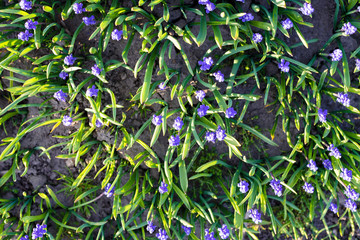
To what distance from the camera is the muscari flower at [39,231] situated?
9.12ft

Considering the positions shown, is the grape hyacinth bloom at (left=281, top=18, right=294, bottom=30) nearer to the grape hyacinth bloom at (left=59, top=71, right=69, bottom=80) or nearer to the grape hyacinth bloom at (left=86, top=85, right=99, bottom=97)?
the grape hyacinth bloom at (left=86, top=85, right=99, bottom=97)

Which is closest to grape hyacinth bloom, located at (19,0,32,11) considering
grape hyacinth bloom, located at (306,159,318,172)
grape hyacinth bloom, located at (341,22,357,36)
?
grape hyacinth bloom, located at (341,22,357,36)

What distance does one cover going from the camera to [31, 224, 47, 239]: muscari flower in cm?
278

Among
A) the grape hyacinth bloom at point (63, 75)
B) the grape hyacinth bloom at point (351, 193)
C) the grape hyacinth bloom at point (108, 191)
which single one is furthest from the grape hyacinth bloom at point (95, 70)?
the grape hyacinth bloom at point (351, 193)

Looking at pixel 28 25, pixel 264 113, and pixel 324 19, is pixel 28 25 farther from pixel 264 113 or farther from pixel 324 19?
pixel 324 19

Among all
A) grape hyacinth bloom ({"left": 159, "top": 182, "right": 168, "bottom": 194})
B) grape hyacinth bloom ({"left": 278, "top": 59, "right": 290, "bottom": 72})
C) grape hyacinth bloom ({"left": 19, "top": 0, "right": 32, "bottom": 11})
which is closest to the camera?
grape hyacinth bloom ({"left": 19, "top": 0, "right": 32, "bottom": 11})

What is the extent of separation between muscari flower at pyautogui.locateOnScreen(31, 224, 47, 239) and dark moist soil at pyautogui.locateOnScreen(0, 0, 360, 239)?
1.07 ft

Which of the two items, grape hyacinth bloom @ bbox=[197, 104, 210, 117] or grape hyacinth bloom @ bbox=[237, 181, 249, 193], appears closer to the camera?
grape hyacinth bloom @ bbox=[197, 104, 210, 117]

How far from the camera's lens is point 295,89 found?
9.13 ft

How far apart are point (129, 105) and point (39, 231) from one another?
1401 mm

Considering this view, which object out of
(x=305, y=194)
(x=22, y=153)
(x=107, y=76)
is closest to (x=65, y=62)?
(x=107, y=76)

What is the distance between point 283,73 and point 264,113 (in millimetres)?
430

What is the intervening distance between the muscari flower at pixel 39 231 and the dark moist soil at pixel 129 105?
33 centimetres

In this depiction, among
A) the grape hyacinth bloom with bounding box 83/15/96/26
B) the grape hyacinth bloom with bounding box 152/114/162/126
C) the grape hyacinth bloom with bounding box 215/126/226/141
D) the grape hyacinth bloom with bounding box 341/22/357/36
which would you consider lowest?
the grape hyacinth bloom with bounding box 215/126/226/141
